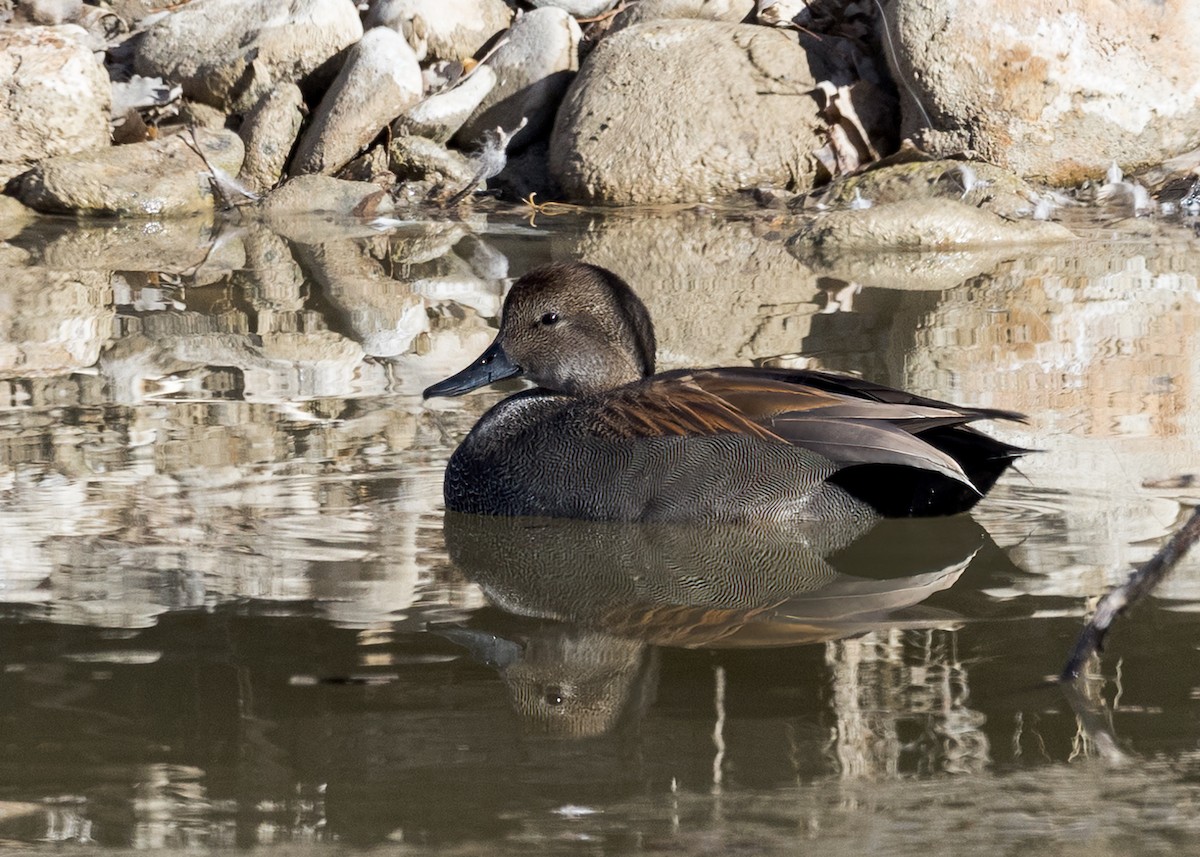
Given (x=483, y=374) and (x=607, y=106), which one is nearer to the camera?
(x=483, y=374)

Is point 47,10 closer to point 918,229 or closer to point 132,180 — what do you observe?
point 132,180

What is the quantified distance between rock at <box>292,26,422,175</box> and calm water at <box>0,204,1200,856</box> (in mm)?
5876

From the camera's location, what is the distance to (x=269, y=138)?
43.0 feet

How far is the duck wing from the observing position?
4293mm

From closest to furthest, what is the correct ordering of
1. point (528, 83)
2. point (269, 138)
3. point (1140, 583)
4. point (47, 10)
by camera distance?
point (1140, 583), point (269, 138), point (528, 83), point (47, 10)

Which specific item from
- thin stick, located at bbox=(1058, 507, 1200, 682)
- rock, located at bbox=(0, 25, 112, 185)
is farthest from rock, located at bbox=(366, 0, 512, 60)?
thin stick, located at bbox=(1058, 507, 1200, 682)

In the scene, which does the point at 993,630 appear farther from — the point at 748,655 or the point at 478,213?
the point at 478,213

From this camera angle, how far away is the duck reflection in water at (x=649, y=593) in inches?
135

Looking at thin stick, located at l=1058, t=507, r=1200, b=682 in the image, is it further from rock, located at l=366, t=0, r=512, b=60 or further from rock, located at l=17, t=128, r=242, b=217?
rock, located at l=366, t=0, r=512, b=60

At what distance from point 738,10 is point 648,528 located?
9.86 meters

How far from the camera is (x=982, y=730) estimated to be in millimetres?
3037

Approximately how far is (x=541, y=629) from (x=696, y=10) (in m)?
10.7

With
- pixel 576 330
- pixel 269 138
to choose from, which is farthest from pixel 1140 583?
pixel 269 138

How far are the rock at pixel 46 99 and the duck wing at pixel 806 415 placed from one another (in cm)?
940
